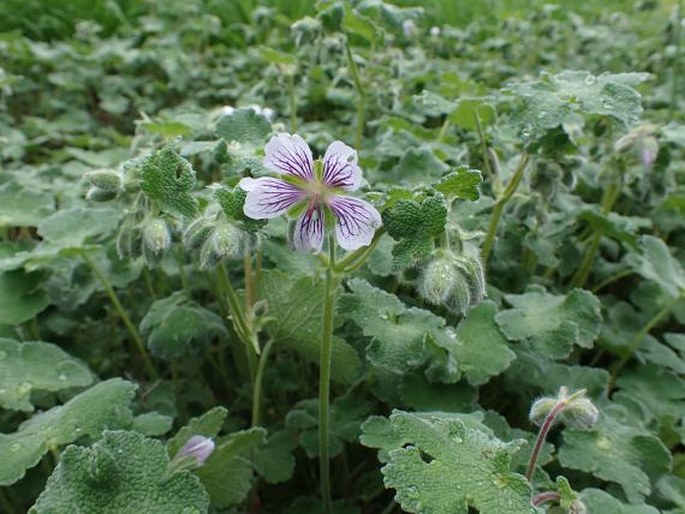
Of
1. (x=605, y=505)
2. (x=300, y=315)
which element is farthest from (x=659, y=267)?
(x=300, y=315)

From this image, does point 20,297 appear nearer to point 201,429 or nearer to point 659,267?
point 201,429

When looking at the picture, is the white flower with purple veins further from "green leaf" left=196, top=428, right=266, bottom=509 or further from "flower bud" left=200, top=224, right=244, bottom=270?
"green leaf" left=196, top=428, right=266, bottom=509

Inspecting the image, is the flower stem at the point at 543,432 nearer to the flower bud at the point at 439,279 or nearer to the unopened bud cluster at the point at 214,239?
the flower bud at the point at 439,279

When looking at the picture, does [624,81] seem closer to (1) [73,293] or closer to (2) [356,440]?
(2) [356,440]

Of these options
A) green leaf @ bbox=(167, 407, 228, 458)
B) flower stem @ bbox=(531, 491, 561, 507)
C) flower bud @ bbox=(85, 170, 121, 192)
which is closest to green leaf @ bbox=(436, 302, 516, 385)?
flower stem @ bbox=(531, 491, 561, 507)

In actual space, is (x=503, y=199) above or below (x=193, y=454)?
above

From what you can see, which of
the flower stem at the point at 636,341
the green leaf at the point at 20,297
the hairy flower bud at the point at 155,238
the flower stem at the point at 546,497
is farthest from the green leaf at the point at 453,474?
the green leaf at the point at 20,297

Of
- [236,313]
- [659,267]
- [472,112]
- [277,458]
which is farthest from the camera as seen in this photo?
[659,267]
